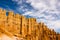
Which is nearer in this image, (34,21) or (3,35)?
(3,35)

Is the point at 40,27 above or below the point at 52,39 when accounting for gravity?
above

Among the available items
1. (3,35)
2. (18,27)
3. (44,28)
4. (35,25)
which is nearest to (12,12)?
(18,27)

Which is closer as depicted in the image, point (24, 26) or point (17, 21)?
point (17, 21)

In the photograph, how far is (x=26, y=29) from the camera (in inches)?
Answer: 521

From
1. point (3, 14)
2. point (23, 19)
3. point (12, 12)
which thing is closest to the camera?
point (3, 14)

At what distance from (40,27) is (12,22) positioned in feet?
12.3

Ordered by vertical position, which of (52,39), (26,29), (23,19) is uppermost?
(23,19)

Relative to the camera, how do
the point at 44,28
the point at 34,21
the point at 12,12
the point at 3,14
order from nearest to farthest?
the point at 3,14 → the point at 12,12 → the point at 34,21 → the point at 44,28

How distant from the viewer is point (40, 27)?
14617 millimetres

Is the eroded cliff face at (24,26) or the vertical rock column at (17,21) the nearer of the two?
the eroded cliff face at (24,26)

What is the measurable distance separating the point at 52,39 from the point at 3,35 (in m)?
14.2

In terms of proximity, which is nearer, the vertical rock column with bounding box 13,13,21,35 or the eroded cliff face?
the eroded cliff face

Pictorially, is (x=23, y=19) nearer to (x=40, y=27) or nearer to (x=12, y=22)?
(x=12, y=22)

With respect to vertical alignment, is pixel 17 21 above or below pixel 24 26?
above
